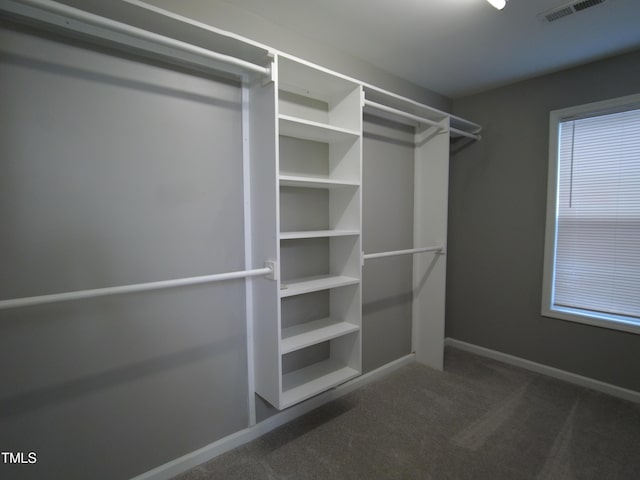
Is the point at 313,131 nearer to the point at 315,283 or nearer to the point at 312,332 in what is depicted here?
the point at 315,283

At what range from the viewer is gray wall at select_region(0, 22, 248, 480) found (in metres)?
1.24

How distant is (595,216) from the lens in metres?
2.47

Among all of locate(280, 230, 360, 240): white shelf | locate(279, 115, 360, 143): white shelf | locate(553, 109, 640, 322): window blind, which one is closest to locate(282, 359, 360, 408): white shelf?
locate(280, 230, 360, 240): white shelf

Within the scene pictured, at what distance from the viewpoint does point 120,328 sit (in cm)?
146

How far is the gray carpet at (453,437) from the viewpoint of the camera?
1.68 m

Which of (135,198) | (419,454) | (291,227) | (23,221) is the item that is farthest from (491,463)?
(23,221)

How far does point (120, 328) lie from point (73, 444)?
51 centimetres

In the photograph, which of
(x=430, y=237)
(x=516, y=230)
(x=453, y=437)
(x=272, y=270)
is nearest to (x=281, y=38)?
(x=272, y=270)

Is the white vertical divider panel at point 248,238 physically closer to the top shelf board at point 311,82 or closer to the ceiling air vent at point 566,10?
the top shelf board at point 311,82

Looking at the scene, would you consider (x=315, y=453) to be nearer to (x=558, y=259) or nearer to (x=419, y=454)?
(x=419, y=454)

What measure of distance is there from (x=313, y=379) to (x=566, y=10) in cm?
257

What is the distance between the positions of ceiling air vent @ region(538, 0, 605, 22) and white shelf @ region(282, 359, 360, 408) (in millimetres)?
2393

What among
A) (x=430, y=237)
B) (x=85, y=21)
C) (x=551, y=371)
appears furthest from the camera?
(x=430, y=237)

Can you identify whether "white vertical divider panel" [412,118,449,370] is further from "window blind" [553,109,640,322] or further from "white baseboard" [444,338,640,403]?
"window blind" [553,109,640,322]
